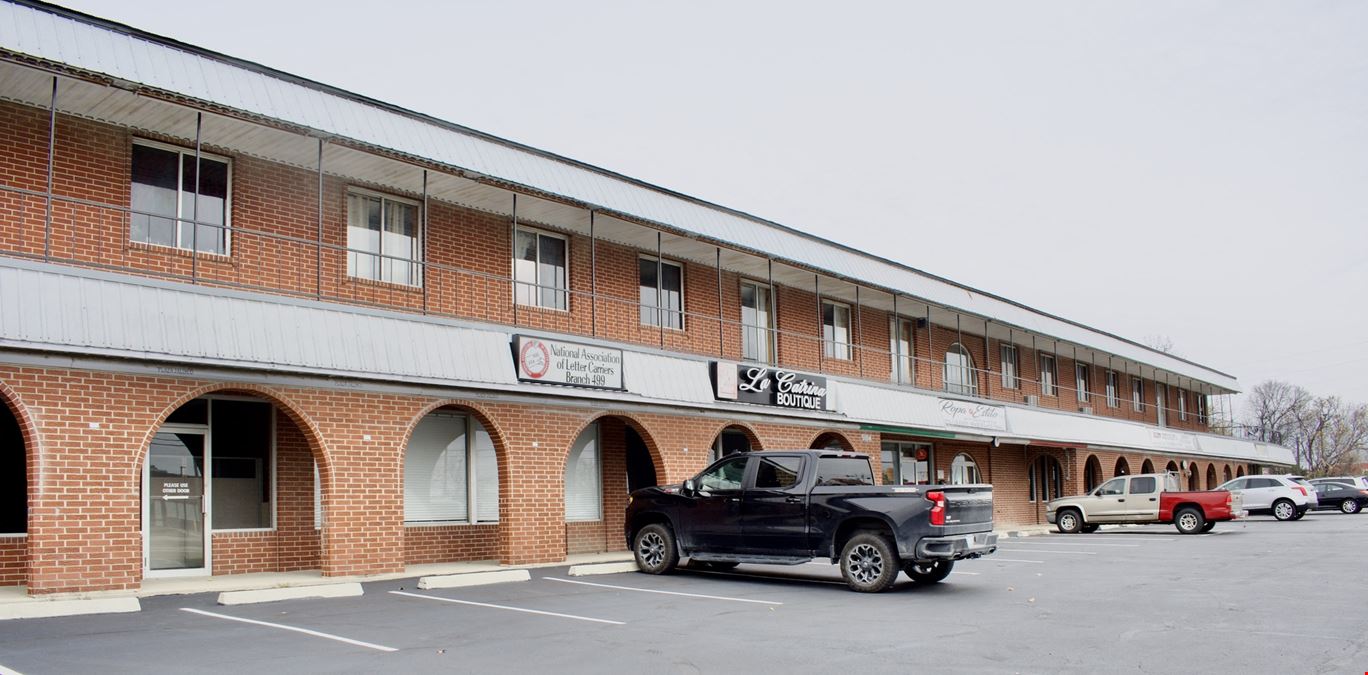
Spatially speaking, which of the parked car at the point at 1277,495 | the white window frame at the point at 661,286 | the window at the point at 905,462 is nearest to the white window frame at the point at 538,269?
the white window frame at the point at 661,286

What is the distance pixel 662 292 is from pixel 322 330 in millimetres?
9791

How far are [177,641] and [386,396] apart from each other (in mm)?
6345

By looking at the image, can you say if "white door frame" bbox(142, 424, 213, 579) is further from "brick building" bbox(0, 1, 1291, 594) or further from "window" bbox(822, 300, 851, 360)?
"window" bbox(822, 300, 851, 360)

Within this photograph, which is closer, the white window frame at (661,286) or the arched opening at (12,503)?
the arched opening at (12,503)

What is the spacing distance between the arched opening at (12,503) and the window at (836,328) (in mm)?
18188

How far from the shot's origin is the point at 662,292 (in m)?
23.2

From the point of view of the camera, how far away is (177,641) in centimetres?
973

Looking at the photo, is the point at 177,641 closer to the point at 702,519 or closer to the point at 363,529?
the point at 363,529

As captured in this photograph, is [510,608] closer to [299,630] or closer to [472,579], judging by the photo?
[299,630]

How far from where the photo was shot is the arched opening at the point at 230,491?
15078 millimetres

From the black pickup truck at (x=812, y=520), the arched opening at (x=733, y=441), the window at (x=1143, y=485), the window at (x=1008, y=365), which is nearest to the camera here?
the black pickup truck at (x=812, y=520)

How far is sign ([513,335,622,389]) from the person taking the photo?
17.2 meters

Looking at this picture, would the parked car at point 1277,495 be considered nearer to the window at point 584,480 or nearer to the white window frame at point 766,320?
the white window frame at point 766,320

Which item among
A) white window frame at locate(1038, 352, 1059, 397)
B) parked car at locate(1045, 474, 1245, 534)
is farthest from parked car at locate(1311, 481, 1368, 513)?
parked car at locate(1045, 474, 1245, 534)
